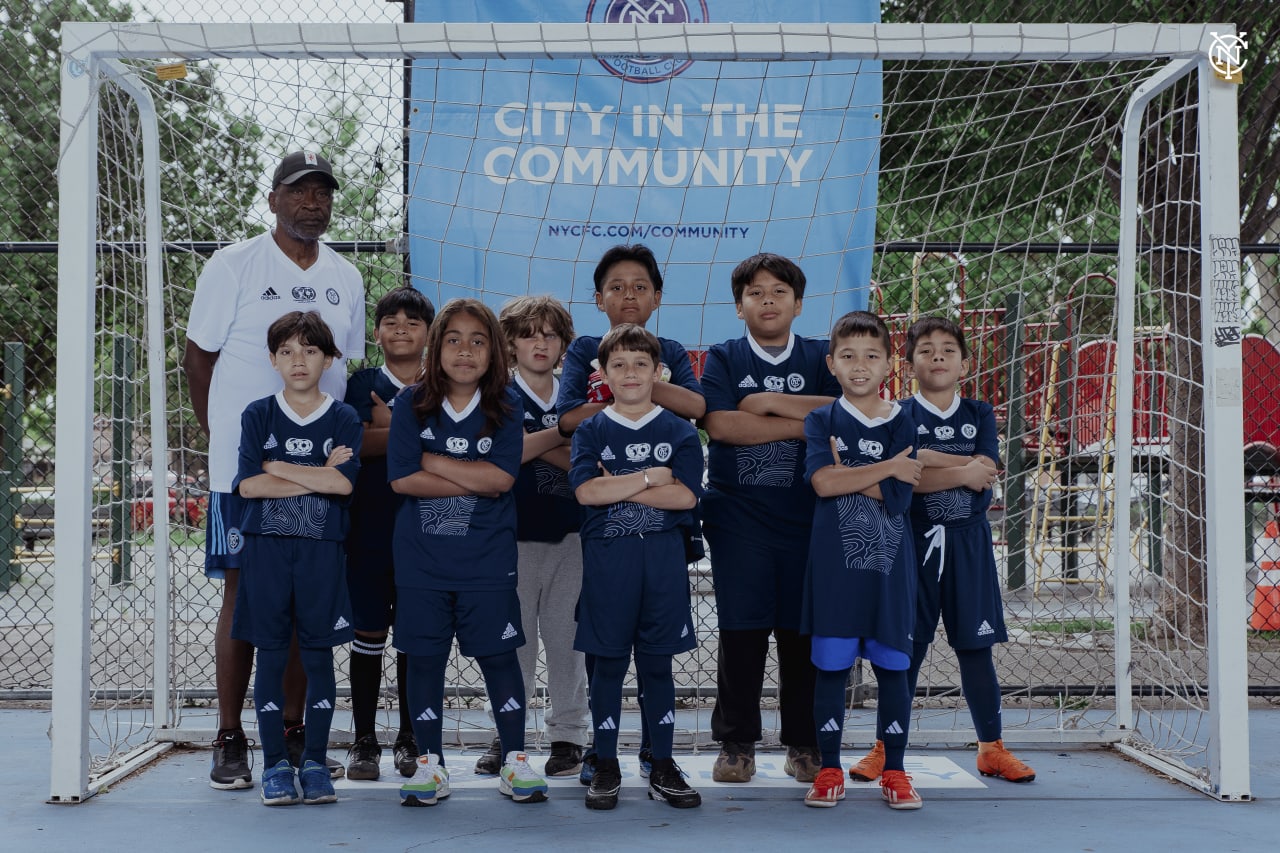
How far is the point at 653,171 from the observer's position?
15.3 feet

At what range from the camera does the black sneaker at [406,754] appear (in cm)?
363

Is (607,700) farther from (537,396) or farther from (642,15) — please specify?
(642,15)

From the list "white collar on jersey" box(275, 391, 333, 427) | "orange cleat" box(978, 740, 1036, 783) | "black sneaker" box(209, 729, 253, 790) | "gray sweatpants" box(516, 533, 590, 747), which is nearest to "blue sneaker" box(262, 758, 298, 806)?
"black sneaker" box(209, 729, 253, 790)

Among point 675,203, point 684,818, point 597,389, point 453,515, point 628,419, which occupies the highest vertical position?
point 675,203

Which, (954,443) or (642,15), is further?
(642,15)

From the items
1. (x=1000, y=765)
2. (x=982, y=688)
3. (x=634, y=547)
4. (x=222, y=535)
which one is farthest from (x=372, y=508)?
(x=1000, y=765)

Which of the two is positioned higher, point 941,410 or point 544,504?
point 941,410

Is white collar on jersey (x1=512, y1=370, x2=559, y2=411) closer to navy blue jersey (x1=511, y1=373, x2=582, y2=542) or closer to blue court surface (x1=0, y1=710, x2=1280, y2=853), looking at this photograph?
navy blue jersey (x1=511, y1=373, x2=582, y2=542)

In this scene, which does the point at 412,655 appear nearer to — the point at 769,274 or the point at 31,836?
the point at 31,836

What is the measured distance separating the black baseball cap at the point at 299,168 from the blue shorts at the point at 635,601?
1.52 m

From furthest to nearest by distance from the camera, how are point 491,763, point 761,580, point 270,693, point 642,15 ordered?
1. point 642,15
2. point 491,763
3. point 761,580
4. point 270,693

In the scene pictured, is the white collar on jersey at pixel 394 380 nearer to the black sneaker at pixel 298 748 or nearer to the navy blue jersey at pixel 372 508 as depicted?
the navy blue jersey at pixel 372 508

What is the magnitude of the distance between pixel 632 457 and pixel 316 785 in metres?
1.36

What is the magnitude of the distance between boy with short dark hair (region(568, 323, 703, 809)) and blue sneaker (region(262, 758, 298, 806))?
88 cm
